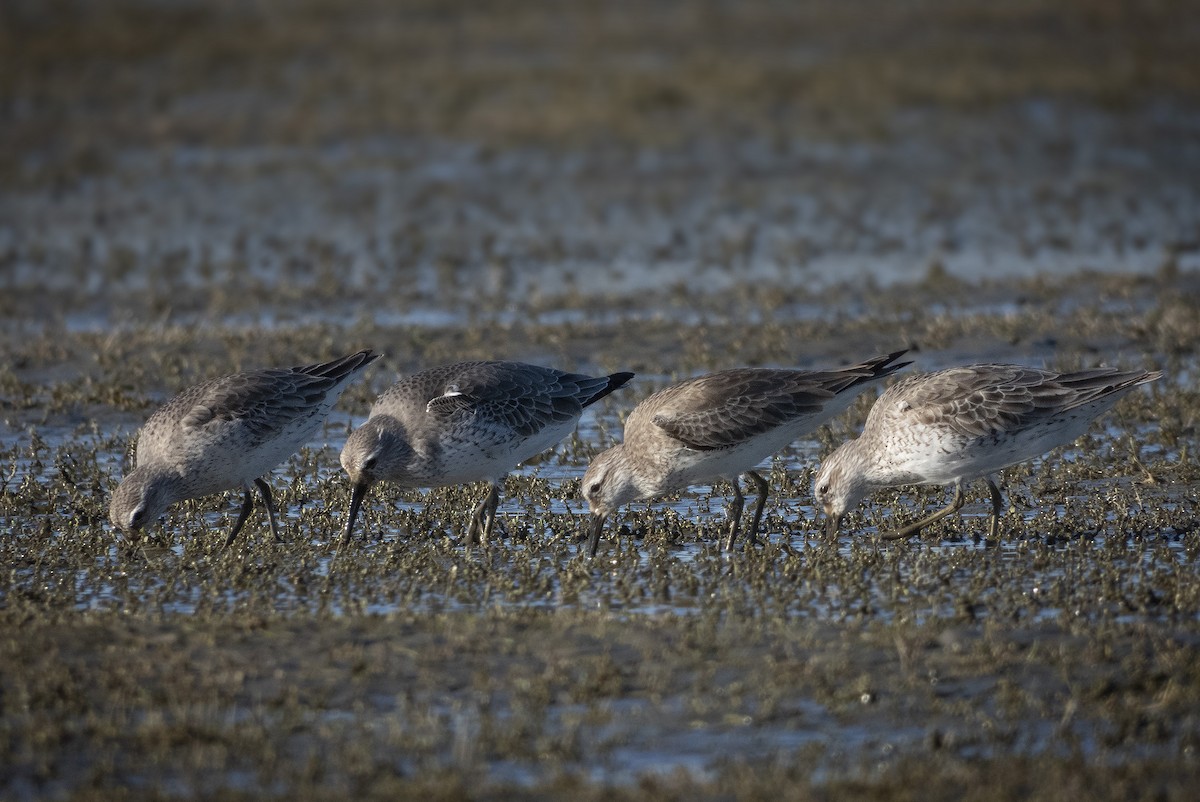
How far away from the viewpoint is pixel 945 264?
2169 centimetres

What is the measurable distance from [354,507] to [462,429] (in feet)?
3.23

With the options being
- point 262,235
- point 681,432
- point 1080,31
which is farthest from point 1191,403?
point 1080,31

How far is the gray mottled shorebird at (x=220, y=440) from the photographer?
430 inches

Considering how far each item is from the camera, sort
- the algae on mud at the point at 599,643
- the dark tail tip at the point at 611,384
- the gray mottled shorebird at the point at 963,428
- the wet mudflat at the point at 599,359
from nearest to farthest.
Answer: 1. the algae on mud at the point at 599,643
2. the wet mudflat at the point at 599,359
3. the gray mottled shorebird at the point at 963,428
4. the dark tail tip at the point at 611,384

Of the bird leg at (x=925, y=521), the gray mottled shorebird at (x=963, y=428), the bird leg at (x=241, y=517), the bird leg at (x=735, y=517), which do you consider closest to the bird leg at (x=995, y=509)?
the gray mottled shorebird at (x=963, y=428)

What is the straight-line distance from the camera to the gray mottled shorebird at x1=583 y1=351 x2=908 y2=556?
11.0 meters

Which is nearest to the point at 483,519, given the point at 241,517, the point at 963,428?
the point at 241,517

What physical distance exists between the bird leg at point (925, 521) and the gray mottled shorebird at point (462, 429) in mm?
2508

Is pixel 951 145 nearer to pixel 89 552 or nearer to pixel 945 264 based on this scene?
pixel 945 264

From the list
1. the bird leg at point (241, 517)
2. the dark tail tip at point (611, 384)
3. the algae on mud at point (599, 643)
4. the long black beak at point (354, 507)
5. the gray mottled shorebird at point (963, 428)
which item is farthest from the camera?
the dark tail tip at point (611, 384)

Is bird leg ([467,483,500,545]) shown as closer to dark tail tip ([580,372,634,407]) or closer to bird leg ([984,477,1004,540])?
dark tail tip ([580,372,634,407])

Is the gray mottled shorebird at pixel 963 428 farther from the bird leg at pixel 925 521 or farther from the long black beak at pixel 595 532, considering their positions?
the long black beak at pixel 595 532

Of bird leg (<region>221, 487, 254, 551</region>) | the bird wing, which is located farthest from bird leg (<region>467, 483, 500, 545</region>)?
bird leg (<region>221, 487, 254, 551</region>)

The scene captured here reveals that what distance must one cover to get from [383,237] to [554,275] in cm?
382
